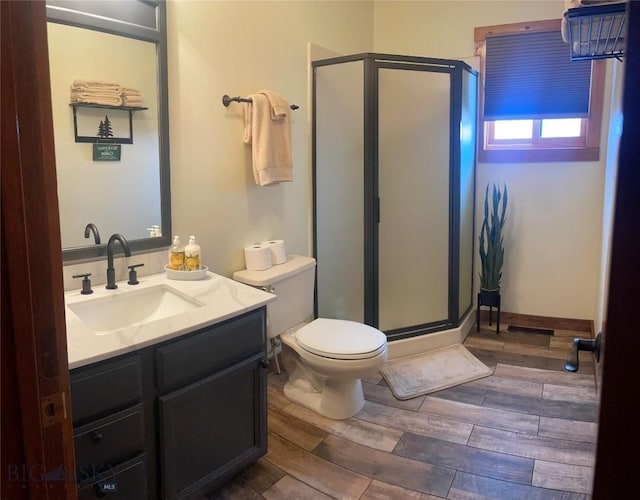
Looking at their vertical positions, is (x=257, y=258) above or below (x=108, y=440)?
above

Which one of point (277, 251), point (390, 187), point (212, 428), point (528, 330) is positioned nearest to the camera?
point (212, 428)

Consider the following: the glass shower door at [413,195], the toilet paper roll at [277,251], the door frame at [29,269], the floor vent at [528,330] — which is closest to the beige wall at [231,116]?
the toilet paper roll at [277,251]

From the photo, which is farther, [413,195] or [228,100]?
[413,195]

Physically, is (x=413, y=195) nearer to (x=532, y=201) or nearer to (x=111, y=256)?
(x=532, y=201)

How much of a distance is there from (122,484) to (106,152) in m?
1.28

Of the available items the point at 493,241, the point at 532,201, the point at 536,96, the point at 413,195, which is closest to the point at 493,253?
the point at 493,241

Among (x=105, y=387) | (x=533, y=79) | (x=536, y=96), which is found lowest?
(x=105, y=387)

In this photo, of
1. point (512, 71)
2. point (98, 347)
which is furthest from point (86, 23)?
point (512, 71)

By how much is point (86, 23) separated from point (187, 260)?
1.03m

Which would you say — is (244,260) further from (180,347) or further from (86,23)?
(86,23)

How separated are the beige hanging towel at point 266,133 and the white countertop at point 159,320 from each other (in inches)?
26.6

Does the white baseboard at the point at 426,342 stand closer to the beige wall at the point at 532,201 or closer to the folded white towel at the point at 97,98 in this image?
the beige wall at the point at 532,201

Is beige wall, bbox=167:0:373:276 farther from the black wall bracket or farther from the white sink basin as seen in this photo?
the black wall bracket

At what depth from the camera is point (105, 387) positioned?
4.70ft
